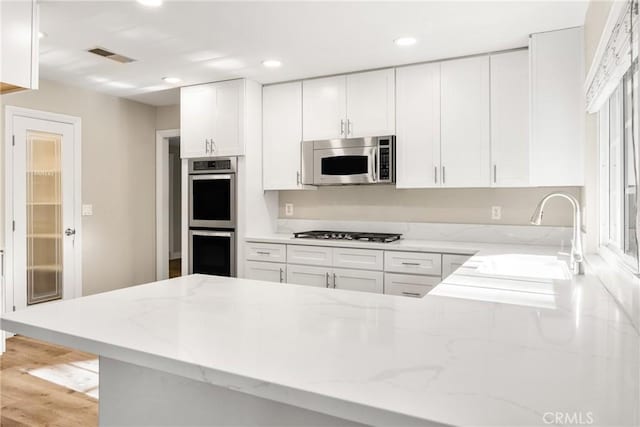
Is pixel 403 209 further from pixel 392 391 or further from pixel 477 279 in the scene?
pixel 392 391

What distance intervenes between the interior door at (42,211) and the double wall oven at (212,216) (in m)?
1.24

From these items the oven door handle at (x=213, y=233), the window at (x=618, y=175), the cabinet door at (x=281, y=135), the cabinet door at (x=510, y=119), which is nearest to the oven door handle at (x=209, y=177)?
the cabinet door at (x=281, y=135)

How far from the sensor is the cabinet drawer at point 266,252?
12.5 ft

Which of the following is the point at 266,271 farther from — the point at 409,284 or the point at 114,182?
the point at 114,182

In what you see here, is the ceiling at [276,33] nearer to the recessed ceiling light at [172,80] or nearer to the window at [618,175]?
the recessed ceiling light at [172,80]

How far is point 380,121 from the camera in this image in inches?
144

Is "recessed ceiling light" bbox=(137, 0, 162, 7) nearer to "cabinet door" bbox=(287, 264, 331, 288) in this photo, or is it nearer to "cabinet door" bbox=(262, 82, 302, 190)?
"cabinet door" bbox=(262, 82, 302, 190)

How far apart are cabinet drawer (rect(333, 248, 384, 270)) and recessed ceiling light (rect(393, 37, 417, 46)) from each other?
1560mm

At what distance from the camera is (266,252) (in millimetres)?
3869

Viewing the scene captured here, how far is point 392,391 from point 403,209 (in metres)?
3.27

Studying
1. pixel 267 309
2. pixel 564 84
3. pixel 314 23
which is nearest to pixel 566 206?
pixel 564 84

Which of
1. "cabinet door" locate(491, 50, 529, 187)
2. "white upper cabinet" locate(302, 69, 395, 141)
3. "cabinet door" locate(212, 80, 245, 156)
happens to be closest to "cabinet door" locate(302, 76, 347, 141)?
"white upper cabinet" locate(302, 69, 395, 141)

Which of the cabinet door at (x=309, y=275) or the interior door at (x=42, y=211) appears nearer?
the cabinet door at (x=309, y=275)

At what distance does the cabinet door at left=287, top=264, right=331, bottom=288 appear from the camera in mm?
3594
